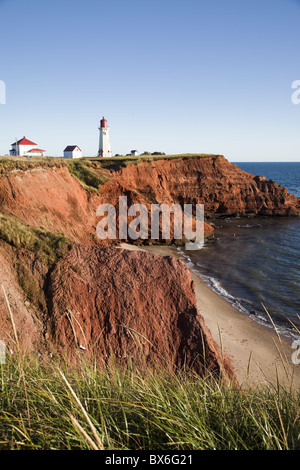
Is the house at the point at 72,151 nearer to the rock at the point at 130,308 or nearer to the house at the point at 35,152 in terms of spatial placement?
the house at the point at 35,152

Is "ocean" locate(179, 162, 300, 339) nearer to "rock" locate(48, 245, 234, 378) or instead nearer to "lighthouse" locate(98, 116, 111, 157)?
"rock" locate(48, 245, 234, 378)

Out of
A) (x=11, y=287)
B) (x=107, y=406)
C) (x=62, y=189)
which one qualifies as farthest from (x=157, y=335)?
(x=62, y=189)

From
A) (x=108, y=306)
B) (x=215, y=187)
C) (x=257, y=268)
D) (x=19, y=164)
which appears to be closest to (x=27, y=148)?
(x=215, y=187)

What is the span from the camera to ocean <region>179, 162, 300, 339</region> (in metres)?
18.7

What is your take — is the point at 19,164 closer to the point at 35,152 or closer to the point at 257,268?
the point at 257,268

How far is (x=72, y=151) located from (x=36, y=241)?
4472cm

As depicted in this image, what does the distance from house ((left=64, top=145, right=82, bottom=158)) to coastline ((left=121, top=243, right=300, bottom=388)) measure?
40.6 m

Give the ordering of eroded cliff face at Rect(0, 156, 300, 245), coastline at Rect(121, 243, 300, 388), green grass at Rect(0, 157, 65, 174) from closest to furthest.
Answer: coastline at Rect(121, 243, 300, 388) → green grass at Rect(0, 157, 65, 174) → eroded cliff face at Rect(0, 156, 300, 245)

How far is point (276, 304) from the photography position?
756 inches

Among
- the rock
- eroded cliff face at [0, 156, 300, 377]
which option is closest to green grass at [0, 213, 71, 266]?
eroded cliff face at [0, 156, 300, 377]

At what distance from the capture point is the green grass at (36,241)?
37.7 feet

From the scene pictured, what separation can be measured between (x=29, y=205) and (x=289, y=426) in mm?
17216

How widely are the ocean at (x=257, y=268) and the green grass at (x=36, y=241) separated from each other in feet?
29.6

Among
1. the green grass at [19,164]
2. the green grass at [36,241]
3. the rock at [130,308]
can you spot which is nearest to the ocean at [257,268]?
the rock at [130,308]
